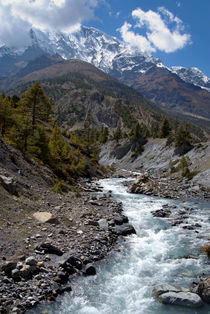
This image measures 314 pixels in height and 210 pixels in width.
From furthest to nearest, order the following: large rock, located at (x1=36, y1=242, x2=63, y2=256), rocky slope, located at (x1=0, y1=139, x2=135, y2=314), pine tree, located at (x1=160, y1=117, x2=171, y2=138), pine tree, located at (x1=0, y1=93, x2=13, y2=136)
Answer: pine tree, located at (x1=160, y1=117, x2=171, y2=138) → pine tree, located at (x1=0, y1=93, x2=13, y2=136) → large rock, located at (x1=36, y1=242, x2=63, y2=256) → rocky slope, located at (x1=0, y1=139, x2=135, y2=314)

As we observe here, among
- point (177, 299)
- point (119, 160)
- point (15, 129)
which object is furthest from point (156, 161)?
point (177, 299)

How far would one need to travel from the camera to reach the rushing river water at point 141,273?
11398 mm

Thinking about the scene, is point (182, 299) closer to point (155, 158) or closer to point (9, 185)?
point (9, 185)

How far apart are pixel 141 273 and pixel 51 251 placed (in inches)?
222

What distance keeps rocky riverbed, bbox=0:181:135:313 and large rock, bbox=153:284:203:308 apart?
3859mm

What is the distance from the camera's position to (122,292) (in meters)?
12.8

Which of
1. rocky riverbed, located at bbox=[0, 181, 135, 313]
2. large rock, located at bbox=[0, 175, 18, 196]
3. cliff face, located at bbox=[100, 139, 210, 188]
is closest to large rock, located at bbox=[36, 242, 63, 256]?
rocky riverbed, located at bbox=[0, 181, 135, 313]

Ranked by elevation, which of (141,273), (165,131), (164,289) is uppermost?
(165,131)

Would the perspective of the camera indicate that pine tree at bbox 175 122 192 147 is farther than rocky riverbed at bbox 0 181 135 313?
Yes

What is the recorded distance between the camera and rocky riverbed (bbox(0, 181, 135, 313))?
11070 mm

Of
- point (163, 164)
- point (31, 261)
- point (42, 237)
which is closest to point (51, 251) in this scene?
point (42, 237)

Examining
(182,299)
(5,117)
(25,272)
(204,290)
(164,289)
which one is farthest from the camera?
(5,117)

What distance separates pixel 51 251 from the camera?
47.8 ft

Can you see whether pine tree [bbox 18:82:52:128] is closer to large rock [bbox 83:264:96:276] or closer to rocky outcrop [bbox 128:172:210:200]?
rocky outcrop [bbox 128:172:210:200]
